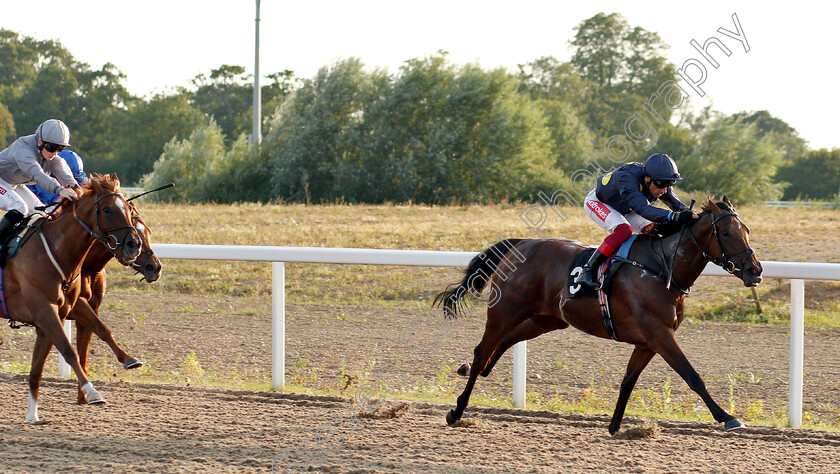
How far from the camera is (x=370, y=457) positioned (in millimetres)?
4070

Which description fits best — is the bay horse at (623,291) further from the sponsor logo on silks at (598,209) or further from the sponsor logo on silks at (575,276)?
the sponsor logo on silks at (598,209)

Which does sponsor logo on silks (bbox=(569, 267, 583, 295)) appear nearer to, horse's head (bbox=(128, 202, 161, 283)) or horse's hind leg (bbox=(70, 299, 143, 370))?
horse's head (bbox=(128, 202, 161, 283))

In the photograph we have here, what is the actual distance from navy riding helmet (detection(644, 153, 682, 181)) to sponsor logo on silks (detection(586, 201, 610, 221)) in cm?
44

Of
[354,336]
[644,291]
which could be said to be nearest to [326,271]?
[354,336]

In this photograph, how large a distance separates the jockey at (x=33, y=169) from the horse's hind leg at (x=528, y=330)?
9.27 ft

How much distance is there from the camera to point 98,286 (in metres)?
5.65

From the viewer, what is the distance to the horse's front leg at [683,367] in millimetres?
4098

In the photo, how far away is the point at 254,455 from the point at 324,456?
14.3 inches

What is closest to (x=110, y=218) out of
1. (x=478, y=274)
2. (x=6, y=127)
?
(x=478, y=274)

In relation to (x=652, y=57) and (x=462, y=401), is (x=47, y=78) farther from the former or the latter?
(x=462, y=401)

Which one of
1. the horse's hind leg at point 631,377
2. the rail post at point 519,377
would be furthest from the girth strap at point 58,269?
the horse's hind leg at point 631,377

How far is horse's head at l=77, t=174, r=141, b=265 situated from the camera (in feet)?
15.3

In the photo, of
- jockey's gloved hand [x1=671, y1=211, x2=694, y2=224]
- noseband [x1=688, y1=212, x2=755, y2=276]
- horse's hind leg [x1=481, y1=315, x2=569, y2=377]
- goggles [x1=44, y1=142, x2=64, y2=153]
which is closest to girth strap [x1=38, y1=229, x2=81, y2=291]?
goggles [x1=44, y1=142, x2=64, y2=153]

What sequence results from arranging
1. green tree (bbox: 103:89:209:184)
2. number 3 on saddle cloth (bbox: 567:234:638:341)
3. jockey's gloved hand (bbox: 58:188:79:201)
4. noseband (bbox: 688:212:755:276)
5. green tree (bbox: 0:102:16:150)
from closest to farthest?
1. noseband (bbox: 688:212:755:276)
2. number 3 on saddle cloth (bbox: 567:234:638:341)
3. jockey's gloved hand (bbox: 58:188:79:201)
4. green tree (bbox: 0:102:16:150)
5. green tree (bbox: 103:89:209:184)
